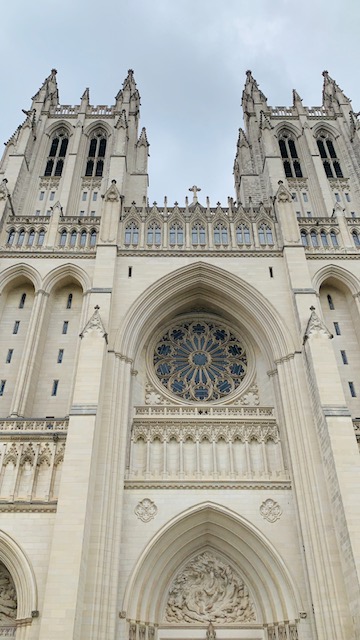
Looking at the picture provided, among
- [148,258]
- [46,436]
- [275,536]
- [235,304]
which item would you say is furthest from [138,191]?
[275,536]

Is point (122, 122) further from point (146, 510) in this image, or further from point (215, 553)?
point (215, 553)

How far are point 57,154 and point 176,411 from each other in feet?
56.8

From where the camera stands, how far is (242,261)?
20.3 metres

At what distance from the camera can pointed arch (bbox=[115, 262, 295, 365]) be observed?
712 inches

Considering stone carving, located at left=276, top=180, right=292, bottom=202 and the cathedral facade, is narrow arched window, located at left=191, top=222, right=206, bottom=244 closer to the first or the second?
the cathedral facade

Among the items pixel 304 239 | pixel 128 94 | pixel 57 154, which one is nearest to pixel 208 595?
pixel 304 239

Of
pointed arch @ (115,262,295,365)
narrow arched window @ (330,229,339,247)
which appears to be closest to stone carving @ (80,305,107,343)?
pointed arch @ (115,262,295,365)

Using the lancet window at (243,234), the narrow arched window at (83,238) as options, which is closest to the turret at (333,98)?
the lancet window at (243,234)

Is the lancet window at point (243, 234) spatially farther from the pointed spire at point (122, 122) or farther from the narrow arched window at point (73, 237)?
the pointed spire at point (122, 122)

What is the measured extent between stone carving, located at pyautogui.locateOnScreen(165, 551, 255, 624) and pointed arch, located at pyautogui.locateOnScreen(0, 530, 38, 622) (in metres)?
4.11

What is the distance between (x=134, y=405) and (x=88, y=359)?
2690 millimetres

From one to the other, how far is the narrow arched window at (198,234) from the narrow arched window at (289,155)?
328 inches

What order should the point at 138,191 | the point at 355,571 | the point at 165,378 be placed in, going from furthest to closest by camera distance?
the point at 138,191, the point at 165,378, the point at 355,571

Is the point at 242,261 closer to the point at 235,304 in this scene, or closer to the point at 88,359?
the point at 235,304
